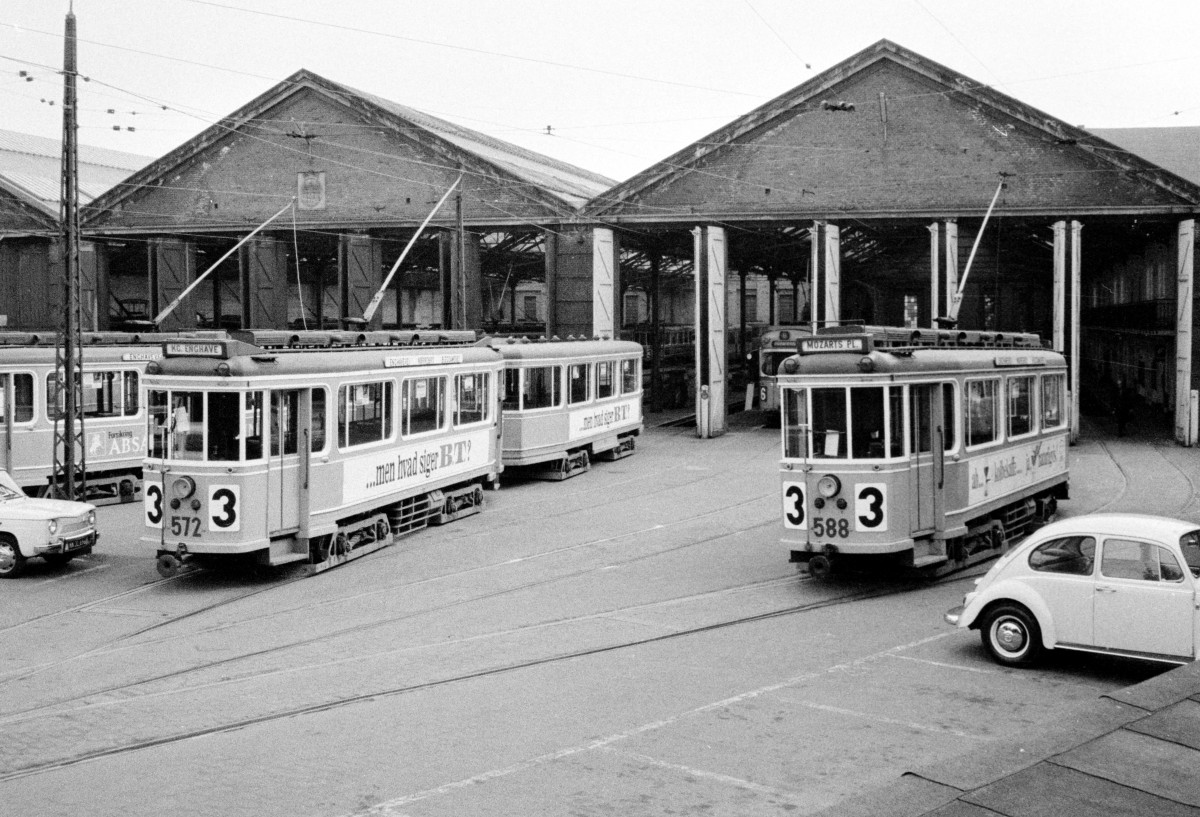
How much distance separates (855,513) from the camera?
46.9 feet

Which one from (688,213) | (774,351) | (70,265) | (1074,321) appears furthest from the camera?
(688,213)

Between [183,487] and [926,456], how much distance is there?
8830 millimetres

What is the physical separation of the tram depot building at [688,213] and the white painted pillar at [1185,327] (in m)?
0.06

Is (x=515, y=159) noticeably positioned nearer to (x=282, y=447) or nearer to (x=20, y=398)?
(x=20, y=398)

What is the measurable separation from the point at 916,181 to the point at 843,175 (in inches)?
78.8

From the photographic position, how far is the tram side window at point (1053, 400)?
756 inches

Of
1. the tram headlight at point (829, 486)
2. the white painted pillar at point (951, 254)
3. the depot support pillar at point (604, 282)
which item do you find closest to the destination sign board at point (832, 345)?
the tram headlight at point (829, 486)

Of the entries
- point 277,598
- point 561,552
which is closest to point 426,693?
point 277,598

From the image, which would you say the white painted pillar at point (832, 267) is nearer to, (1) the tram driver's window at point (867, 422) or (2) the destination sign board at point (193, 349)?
(1) the tram driver's window at point (867, 422)

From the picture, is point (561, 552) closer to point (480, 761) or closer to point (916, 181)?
point (480, 761)

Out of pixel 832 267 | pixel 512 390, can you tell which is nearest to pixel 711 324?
pixel 832 267

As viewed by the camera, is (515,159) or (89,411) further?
(515,159)

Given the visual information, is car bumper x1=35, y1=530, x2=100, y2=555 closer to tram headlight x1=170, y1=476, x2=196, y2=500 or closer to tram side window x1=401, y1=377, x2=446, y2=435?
tram headlight x1=170, y1=476, x2=196, y2=500

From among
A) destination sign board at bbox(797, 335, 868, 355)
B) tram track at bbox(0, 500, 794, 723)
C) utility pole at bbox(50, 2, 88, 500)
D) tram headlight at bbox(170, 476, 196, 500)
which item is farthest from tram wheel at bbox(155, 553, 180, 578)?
destination sign board at bbox(797, 335, 868, 355)
